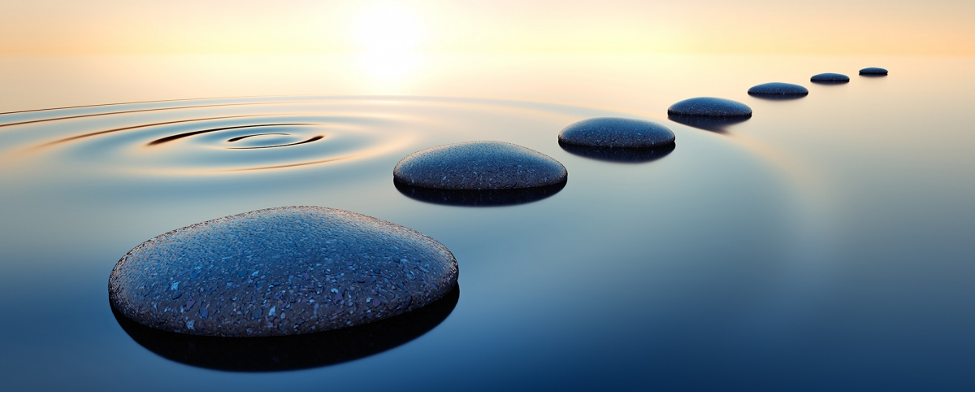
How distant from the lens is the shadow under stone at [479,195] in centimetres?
847

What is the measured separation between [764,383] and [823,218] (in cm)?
458

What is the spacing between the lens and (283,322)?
4582 millimetres

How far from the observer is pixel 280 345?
14.8 feet

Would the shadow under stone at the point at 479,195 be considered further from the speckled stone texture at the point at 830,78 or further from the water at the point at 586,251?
the speckled stone texture at the point at 830,78

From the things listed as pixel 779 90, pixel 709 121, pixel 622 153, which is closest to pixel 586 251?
pixel 622 153

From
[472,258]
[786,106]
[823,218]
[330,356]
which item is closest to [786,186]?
[823,218]

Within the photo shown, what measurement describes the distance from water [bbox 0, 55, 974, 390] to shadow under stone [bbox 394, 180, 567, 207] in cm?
12

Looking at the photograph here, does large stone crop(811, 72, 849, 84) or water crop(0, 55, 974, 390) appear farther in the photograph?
large stone crop(811, 72, 849, 84)

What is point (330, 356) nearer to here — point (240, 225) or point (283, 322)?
point (283, 322)

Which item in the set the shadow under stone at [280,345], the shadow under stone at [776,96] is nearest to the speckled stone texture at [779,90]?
the shadow under stone at [776,96]

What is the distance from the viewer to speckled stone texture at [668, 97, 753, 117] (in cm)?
1852

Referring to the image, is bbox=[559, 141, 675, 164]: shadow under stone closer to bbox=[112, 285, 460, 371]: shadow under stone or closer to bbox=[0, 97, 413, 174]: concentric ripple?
bbox=[0, 97, 413, 174]: concentric ripple

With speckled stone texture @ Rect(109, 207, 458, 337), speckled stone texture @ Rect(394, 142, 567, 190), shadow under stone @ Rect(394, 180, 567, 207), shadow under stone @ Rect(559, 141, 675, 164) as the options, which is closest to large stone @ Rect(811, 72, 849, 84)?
shadow under stone @ Rect(559, 141, 675, 164)

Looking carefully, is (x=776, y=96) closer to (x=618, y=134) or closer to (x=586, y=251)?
(x=618, y=134)
